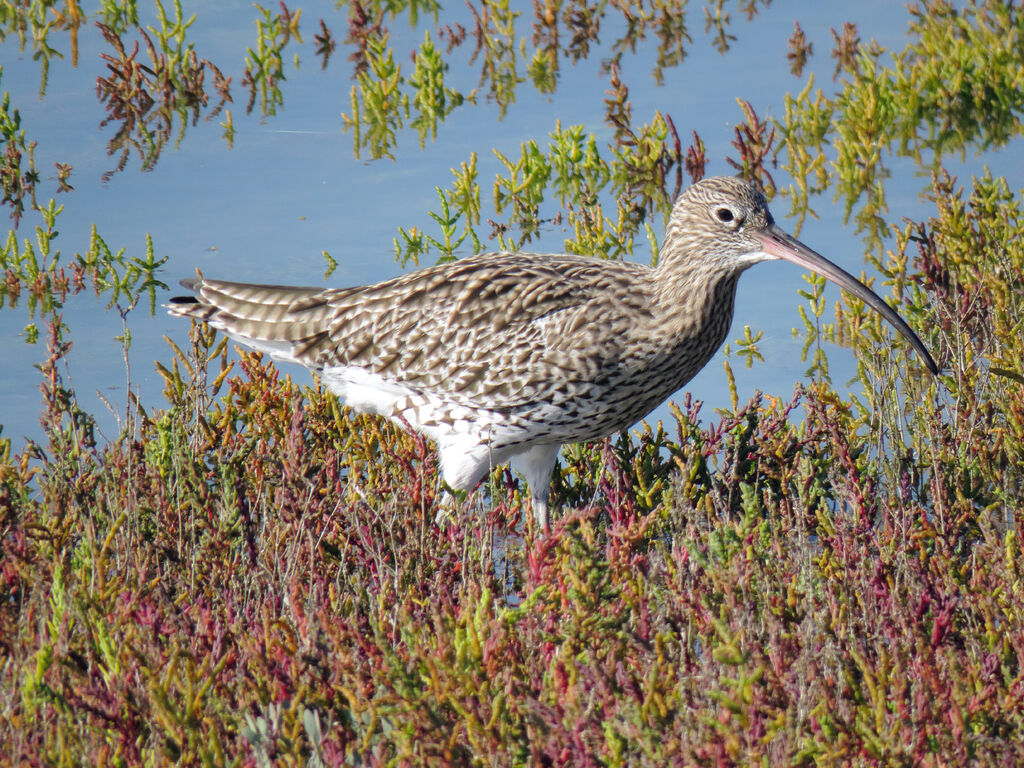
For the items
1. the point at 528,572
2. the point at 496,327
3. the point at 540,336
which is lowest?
the point at 528,572

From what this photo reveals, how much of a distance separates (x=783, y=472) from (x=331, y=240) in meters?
4.61

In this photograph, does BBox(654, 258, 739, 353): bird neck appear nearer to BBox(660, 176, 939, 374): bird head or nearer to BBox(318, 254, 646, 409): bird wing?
BBox(660, 176, 939, 374): bird head

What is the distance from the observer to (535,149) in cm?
895

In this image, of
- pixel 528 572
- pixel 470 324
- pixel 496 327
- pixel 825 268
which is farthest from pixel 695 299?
pixel 528 572

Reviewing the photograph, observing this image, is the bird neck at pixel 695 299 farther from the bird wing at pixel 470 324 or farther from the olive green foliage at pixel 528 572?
the olive green foliage at pixel 528 572

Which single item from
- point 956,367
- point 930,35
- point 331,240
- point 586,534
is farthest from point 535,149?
point 586,534

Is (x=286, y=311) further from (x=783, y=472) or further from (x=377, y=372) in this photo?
(x=783, y=472)

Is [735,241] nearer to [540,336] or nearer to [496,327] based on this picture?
[540,336]

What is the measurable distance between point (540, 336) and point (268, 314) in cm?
152

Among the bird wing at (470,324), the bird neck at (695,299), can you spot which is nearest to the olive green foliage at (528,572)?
the bird wing at (470,324)

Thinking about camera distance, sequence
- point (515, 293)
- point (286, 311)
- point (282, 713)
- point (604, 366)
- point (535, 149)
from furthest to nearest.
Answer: point (535, 149) < point (286, 311) < point (515, 293) < point (604, 366) < point (282, 713)

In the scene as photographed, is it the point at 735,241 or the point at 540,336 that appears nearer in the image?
the point at 540,336

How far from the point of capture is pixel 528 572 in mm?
3748

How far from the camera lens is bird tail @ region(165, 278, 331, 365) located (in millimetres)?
6141
